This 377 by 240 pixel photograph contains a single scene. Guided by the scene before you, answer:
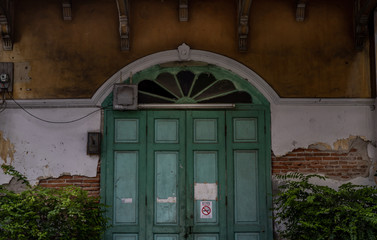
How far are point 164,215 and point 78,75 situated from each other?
2545mm

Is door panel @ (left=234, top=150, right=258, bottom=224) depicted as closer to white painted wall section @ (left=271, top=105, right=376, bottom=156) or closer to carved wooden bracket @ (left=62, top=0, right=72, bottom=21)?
white painted wall section @ (left=271, top=105, right=376, bottom=156)

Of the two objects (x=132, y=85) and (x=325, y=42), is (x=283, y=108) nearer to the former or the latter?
(x=325, y=42)

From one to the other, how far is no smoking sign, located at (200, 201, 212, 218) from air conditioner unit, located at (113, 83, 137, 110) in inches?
70.4

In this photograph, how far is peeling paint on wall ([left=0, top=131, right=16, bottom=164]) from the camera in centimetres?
641

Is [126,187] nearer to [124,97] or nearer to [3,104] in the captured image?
[124,97]

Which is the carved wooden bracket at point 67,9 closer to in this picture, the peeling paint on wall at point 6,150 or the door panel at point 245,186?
the peeling paint on wall at point 6,150

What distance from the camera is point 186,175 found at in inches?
251

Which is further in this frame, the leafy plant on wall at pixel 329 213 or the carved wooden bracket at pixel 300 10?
the carved wooden bracket at pixel 300 10

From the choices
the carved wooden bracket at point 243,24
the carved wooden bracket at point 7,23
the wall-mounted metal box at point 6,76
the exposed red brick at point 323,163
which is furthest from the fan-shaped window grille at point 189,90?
the carved wooden bracket at point 7,23

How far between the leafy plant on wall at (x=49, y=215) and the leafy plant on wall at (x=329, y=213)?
8.53 ft

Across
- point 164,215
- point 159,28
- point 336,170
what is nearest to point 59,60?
point 159,28

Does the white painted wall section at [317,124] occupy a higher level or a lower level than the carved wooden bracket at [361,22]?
lower

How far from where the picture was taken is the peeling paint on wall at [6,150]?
21.0ft

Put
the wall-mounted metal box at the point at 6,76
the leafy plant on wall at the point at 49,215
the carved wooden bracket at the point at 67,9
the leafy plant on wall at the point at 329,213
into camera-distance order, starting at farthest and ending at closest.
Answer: the carved wooden bracket at the point at 67,9 → the wall-mounted metal box at the point at 6,76 → the leafy plant on wall at the point at 49,215 → the leafy plant on wall at the point at 329,213
